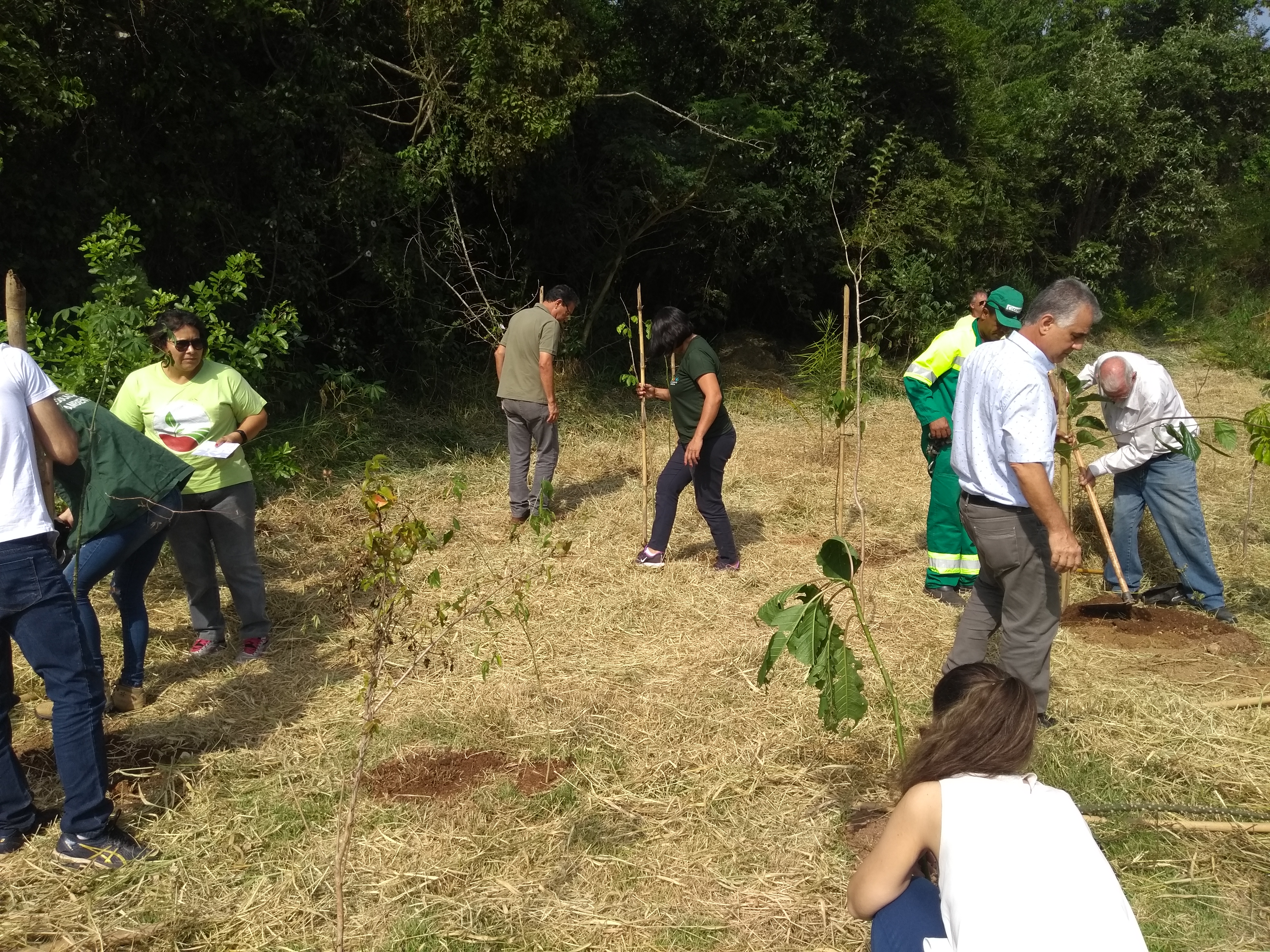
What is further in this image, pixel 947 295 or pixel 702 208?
pixel 947 295

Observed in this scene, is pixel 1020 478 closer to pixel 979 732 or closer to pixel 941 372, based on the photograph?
pixel 979 732

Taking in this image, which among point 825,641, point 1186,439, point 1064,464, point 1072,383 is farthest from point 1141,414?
point 825,641

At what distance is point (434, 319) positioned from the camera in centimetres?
1087

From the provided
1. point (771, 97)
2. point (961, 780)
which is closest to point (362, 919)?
point (961, 780)

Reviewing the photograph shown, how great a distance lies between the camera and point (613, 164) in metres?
12.2

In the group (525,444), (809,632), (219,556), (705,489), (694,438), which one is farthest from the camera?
(525,444)

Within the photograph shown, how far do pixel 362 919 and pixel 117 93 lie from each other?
773 cm

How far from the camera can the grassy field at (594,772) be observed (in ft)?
10.1

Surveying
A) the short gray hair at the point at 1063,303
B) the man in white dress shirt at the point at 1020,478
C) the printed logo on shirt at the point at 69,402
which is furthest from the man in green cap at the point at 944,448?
the printed logo on shirt at the point at 69,402

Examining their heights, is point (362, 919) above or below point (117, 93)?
below

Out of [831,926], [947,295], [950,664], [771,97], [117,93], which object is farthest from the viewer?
[947,295]

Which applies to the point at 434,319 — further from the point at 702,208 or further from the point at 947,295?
the point at 947,295

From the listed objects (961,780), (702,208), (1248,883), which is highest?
(702,208)

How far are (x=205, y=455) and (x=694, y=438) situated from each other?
265cm
